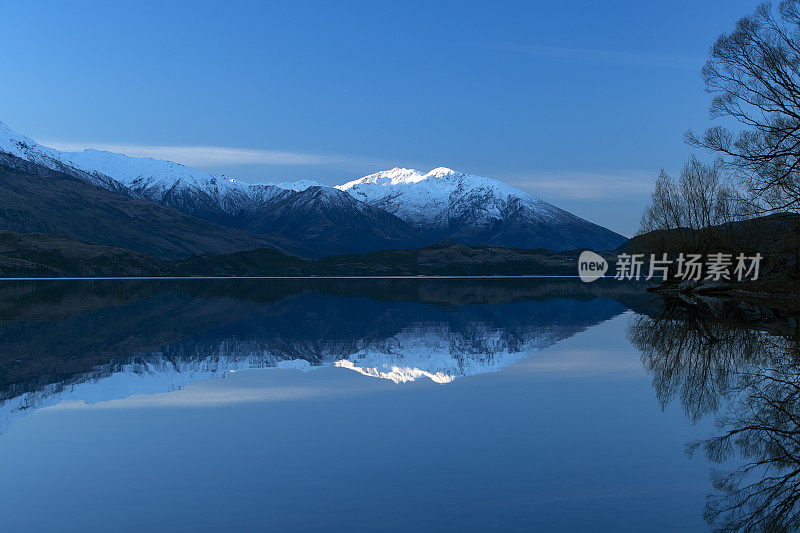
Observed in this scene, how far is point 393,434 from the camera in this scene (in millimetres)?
12789

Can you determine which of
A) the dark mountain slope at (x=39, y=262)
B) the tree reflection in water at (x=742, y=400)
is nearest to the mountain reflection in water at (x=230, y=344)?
the tree reflection in water at (x=742, y=400)

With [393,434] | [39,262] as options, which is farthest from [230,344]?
[39,262]

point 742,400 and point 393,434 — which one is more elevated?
point 742,400

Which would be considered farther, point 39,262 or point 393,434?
point 39,262

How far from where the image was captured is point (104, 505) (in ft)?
29.9

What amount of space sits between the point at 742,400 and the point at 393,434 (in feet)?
25.6

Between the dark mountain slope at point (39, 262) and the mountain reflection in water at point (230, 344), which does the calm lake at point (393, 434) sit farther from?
the dark mountain slope at point (39, 262)

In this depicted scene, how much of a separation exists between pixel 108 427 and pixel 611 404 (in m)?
10.6

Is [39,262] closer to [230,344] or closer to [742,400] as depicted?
[230,344]

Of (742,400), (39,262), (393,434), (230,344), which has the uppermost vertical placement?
(742,400)

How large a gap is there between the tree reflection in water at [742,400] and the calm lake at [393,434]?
0.07 metres

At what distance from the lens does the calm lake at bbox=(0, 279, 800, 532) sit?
28.8 ft

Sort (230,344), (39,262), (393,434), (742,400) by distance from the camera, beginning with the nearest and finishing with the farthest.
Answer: (393,434)
(742,400)
(230,344)
(39,262)

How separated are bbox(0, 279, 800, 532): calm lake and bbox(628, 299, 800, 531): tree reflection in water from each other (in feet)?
0.23
